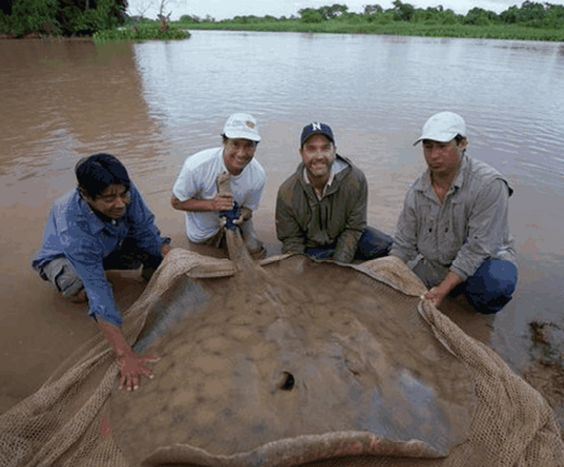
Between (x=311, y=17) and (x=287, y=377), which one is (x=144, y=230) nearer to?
(x=287, y=377)

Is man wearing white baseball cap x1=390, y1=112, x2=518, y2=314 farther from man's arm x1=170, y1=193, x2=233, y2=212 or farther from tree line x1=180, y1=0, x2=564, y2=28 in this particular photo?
tree line x1=180, y1=0, x2=564, y2=28

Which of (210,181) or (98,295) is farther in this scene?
(210,181)

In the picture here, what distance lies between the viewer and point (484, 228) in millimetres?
2668

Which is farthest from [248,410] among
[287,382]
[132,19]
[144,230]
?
[132,19]

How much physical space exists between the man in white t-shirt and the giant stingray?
120 cm

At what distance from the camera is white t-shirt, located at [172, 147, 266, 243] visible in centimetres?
338

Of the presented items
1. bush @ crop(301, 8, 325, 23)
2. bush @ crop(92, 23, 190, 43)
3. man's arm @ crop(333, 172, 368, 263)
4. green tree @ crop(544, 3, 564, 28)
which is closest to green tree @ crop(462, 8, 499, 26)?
green tree @ crop(544, 3, 564, 28)

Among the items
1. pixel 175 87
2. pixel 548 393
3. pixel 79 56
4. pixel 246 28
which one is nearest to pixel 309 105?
Result: pixel 175 87

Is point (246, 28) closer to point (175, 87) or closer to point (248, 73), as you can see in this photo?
point (248, 73)

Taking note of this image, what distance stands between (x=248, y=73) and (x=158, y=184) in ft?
37.2

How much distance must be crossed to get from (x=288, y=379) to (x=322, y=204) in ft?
6.37

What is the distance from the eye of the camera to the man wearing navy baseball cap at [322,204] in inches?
116

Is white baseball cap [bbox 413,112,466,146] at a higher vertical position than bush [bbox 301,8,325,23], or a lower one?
lower

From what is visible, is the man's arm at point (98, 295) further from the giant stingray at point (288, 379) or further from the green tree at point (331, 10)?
the green tree at point (331, 10)
